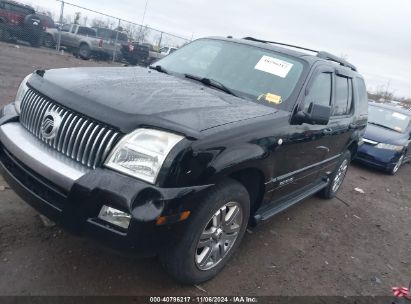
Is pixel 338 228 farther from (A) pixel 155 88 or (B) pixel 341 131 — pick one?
(A) pixel 155 88

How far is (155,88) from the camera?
3.02m

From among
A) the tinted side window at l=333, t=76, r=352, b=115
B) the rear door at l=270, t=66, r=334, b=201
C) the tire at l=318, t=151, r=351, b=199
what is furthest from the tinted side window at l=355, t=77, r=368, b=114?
the rear door at l=270, t=66, r=334, b=201

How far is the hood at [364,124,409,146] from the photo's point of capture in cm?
853

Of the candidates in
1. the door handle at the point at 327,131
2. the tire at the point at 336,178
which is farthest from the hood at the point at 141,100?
the tire at the point at 336,178

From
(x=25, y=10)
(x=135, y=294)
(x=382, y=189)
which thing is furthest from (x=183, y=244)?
(x=25, y=10)

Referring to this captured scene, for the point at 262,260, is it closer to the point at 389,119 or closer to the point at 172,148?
the point at 172,148

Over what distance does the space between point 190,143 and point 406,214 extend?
5376 millimetres

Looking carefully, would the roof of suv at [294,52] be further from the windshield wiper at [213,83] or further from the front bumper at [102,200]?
the front bumper at [102,200]

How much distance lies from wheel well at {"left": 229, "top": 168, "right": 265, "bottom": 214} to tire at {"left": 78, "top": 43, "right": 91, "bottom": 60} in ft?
58.0

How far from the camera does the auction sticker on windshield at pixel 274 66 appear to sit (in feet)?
12.1

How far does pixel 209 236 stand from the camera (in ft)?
9.10

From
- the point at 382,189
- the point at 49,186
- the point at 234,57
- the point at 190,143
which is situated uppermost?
the point at 234,57

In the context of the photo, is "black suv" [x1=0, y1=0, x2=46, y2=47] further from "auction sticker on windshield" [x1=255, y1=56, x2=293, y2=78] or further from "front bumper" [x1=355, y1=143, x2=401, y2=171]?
"auction sticker on windshield" [x1=255, y1=56, x2=293, y2=78]

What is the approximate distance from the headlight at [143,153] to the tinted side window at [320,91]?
1.76 m
